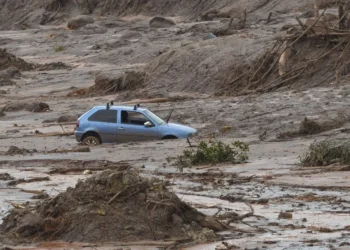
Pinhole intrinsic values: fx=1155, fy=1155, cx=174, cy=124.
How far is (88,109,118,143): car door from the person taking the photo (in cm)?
2914

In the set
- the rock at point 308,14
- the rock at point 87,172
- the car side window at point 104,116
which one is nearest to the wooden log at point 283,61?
the car side window at point 104,116

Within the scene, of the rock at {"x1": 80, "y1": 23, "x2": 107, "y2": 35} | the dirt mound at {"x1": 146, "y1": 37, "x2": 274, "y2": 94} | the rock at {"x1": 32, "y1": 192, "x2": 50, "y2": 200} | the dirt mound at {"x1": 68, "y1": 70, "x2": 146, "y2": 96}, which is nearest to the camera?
the rock at {"x1": 32, "y1": 192, "x2": 50, "y2": 200}

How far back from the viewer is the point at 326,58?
125 ft

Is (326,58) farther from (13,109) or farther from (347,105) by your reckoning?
(13,109)

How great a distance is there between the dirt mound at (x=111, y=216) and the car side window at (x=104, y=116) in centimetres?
1414

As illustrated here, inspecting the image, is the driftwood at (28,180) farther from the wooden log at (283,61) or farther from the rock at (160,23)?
the rock at (160,23)

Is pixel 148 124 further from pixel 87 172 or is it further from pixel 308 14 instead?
pixel 308 14

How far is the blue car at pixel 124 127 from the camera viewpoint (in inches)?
1140

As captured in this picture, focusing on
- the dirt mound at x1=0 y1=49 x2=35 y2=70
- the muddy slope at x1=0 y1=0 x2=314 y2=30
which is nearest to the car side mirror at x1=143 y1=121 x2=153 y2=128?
the dirt mound at x1=0 y1=49 x2=35 y2=70

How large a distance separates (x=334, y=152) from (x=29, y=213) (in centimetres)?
836

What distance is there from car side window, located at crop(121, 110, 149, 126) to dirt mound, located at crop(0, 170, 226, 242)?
14017mm

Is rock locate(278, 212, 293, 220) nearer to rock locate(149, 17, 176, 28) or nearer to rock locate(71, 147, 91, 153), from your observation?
rock locate(71, 147, 91, 153)

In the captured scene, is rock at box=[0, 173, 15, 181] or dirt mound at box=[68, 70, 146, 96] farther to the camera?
dirt mound at box=[68, 70, 146, 96]

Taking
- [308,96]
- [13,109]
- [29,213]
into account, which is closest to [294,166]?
[29,213]
